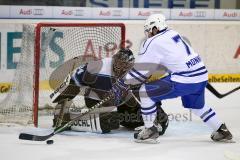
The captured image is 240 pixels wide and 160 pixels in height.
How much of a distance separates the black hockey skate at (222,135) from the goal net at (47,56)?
120 centimetres

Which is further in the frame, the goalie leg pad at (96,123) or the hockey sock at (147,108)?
the goalie leg pad at (96,123)

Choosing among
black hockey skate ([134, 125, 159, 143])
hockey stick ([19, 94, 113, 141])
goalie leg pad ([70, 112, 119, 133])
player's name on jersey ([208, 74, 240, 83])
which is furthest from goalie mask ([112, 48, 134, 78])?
player's name on jersey ([208, 74, 240, 83])

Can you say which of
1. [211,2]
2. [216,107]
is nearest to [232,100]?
[216,107]

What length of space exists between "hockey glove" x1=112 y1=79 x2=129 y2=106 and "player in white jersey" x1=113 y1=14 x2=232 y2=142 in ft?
0.83

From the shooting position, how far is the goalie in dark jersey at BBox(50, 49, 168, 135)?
4.91 m

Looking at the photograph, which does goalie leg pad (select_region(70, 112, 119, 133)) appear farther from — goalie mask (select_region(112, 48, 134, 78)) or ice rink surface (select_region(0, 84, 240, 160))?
goalie mask (select_region(112, 48, 134, 78))

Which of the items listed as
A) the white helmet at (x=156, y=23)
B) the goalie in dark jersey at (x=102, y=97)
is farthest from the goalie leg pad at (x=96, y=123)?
the white helmet at (x=156, y=23)

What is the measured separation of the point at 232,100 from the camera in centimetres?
660

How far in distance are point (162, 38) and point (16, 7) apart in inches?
98.6

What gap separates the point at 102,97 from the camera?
5008mm

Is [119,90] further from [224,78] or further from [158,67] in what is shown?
[224,78]

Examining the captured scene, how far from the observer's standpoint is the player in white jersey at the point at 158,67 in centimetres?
454

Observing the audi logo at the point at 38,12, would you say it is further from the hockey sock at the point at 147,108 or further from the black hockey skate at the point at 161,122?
the hockey sock at the point at 147,108

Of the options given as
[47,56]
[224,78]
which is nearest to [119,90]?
[47,56]
